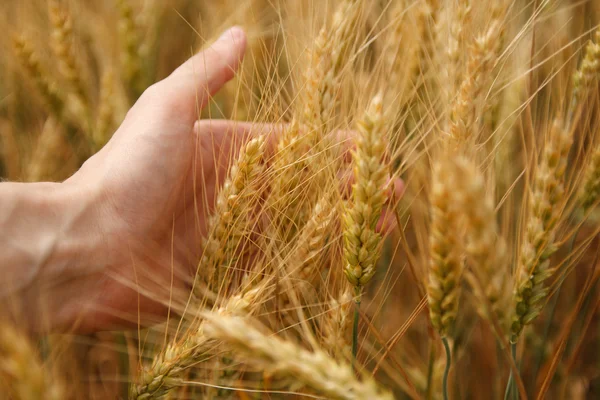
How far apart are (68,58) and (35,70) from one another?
82 millimetres

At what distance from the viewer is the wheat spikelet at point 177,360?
2.45 ft

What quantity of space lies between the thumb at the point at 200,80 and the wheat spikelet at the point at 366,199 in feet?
1.60

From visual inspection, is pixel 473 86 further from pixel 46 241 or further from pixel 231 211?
Answer: pixel 46 241

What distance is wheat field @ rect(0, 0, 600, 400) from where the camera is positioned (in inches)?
25.7

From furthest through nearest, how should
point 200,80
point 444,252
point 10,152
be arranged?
point 10,152
point 200,80
point 444,252

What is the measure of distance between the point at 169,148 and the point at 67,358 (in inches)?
18.4

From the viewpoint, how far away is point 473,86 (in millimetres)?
766

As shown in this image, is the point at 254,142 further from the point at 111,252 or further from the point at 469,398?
the point at 469,398

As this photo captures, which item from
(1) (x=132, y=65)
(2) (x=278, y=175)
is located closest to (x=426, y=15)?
(2) (x=278, y=175)

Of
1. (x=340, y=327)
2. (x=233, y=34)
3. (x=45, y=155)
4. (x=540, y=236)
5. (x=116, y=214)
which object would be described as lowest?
(x=340, y=327)

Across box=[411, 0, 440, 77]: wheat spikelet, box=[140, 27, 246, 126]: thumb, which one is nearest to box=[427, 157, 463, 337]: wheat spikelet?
box=[411, 0, 440, 77]: wheat spikelet

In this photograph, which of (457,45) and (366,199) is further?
(457,45)

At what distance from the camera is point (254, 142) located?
81 cm

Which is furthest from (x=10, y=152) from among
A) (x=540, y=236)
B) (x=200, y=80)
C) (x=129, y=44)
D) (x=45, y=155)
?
(x=540, y=236)
